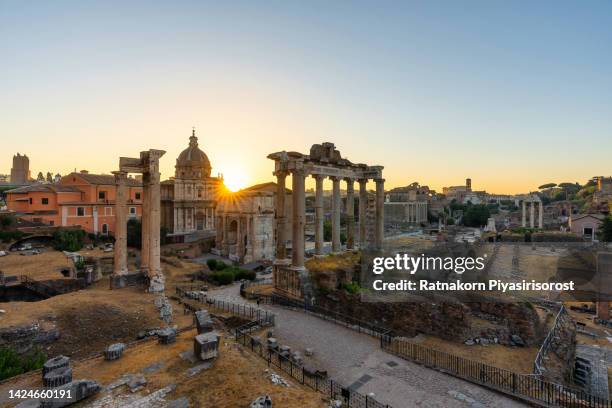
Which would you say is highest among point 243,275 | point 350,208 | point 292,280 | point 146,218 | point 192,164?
point 192,164

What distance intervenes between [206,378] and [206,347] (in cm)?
120

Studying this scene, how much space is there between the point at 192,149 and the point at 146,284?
3815 centimetres

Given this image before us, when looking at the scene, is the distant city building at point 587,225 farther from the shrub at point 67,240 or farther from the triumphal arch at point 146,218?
the shrub at point 67,240

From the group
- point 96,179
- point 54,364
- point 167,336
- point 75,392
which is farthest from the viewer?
point 96,179

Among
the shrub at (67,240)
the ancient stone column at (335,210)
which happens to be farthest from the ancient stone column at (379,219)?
the shrub at (67,240)

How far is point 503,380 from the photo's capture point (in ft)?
37.9

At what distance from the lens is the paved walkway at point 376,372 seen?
10750 millimetres

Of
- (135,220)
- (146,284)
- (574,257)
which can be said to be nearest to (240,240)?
(135,220)

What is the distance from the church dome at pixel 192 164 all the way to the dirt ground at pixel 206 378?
45303mm

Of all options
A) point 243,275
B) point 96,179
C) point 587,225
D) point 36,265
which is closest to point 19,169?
point 96,179

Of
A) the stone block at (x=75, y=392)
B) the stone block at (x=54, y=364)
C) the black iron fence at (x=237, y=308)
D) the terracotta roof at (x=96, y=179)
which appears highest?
the terracotta roof at (x=96, y=179)

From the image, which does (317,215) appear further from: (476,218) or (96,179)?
(476,218)

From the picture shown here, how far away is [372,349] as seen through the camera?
14.3m

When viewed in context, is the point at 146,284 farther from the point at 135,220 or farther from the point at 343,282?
the point at 135,220
